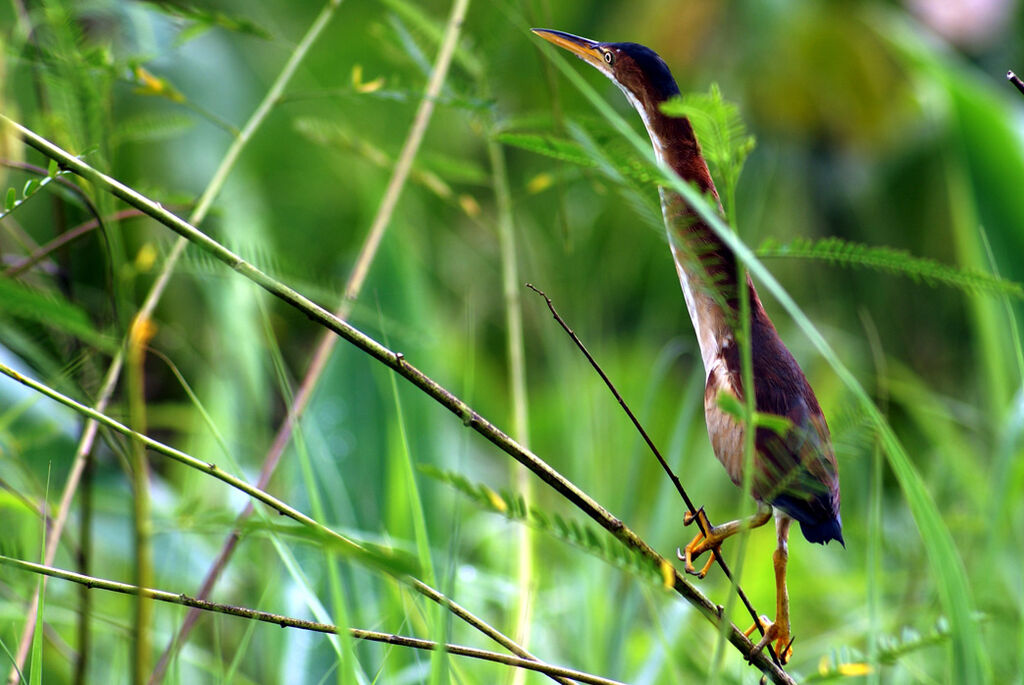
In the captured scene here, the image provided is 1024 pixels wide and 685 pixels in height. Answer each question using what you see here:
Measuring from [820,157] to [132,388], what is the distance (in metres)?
1.85

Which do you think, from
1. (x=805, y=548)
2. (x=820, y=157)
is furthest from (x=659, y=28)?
(x=805, y=548)

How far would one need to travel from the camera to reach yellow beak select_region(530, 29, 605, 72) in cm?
30

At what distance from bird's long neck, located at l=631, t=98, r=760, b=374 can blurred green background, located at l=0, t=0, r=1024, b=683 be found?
0.01 m

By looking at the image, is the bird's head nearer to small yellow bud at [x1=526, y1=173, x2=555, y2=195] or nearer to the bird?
the bird

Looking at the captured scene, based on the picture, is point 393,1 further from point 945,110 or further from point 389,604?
point 945,110

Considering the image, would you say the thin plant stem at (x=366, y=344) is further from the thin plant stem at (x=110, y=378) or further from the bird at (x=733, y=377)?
the thin plant stem at (x=110, y=378)

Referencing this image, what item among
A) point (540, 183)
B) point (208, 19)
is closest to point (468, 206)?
point (540, 183)

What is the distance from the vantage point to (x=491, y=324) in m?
1.77

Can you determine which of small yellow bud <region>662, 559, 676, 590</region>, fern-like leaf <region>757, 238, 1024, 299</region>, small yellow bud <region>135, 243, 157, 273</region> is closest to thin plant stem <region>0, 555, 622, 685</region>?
small yellow bud <region>662, 559, 676, 590</region>

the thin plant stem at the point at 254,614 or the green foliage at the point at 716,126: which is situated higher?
the green foliage at the point at 716,126

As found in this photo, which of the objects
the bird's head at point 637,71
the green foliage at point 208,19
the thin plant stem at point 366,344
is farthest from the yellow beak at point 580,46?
the green foliage at point 208,19

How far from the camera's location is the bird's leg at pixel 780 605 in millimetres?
270

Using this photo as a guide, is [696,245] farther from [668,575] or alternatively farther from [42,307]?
[42,307]

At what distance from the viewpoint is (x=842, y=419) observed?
1.04 ft
